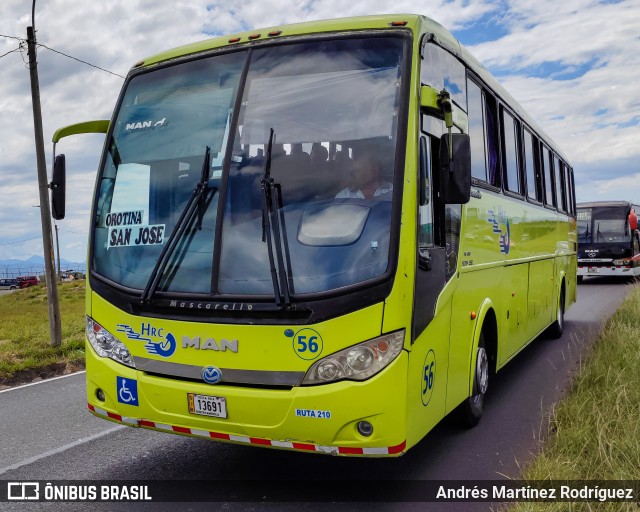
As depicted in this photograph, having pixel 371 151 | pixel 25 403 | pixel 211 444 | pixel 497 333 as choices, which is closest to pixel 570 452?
pixel 497 333

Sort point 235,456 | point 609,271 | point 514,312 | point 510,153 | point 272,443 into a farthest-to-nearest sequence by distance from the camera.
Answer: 1. point 609,271
2. point 510,153
3. point 514,312
4. point 235,456
5. point 272,443

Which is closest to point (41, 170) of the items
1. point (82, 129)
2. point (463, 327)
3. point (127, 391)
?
point (82, 129)

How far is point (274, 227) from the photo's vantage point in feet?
14.1

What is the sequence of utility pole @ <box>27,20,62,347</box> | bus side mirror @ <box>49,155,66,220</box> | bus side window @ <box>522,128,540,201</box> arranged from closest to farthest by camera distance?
1. bus side mirror @ <box>49,155,66,220</box>
2. bus side window @ <box>522,128,540,201</box>
3. utility pole @ <box>27,20,62,347</box>

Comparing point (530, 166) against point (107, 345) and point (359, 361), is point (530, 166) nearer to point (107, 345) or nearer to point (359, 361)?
point (359, 361)

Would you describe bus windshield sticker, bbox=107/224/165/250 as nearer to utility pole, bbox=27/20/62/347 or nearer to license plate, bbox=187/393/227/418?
license plate, bbox=187/393/227/418

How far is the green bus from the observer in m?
4.09

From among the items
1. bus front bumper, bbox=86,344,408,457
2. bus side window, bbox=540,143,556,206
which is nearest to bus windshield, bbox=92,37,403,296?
bus front bumper, bbox=86,344,408,457

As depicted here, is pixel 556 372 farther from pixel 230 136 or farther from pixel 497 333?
pixel 230 136

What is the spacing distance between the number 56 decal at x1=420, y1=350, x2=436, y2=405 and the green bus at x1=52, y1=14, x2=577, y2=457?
0.10ft

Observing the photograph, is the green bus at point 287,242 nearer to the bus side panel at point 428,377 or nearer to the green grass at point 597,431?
the bus side panel at point 428,377

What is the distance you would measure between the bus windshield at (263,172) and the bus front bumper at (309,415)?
0.61 metres

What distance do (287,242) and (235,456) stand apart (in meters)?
2.12

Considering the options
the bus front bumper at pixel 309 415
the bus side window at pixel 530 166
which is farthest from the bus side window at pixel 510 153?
the bus front bumper at pixel 309 415
